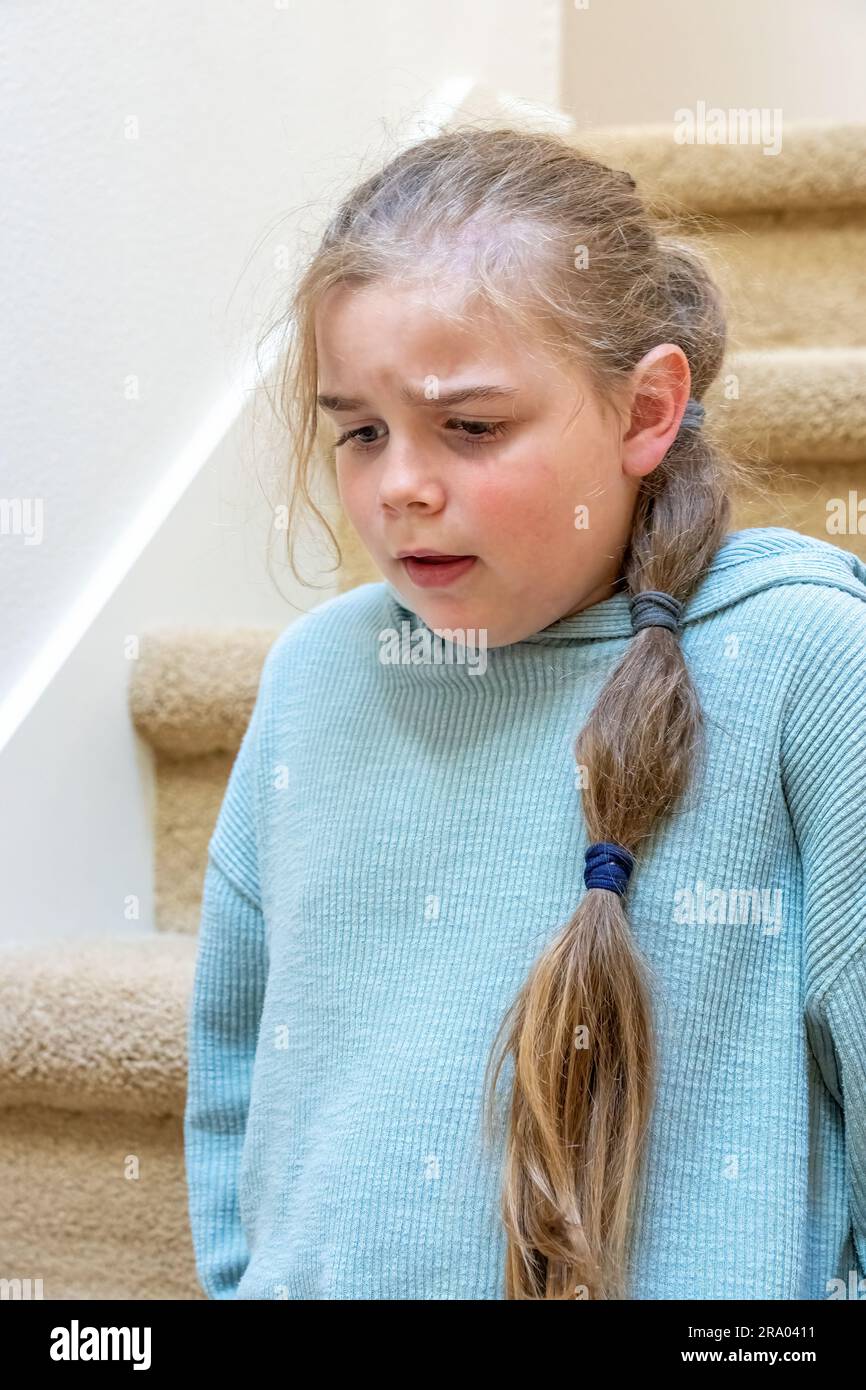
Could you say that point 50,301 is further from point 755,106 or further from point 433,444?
point 755,106

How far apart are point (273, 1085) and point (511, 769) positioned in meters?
0.23

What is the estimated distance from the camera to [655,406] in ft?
2.39

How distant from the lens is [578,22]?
8.54 ft

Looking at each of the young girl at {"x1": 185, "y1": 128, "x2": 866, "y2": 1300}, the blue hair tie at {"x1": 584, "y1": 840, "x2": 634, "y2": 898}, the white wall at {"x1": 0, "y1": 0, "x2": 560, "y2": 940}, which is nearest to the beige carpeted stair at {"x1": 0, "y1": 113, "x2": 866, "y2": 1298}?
the white wall at {"x1": 0, "y1": 0, "x2": 560, "y2": 940}

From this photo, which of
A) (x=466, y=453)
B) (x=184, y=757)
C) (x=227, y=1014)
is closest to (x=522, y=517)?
(x=466, y=453)

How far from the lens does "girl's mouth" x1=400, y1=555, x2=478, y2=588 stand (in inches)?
27.7

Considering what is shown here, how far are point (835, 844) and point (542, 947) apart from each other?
15 cm

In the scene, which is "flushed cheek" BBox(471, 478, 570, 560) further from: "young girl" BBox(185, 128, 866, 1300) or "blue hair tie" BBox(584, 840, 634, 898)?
"blue hair tie" BBox(584, 840, 634, 898)

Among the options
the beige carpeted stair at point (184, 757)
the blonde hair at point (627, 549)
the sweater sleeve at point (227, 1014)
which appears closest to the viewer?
the blonde hair at point (627, 549)

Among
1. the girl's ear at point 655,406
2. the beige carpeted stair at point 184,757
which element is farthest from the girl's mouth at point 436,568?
the beige carpeted stair at point 184,757

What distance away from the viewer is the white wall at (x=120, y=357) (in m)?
1.08

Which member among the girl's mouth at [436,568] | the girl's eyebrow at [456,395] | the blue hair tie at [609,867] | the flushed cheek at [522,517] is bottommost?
the blue hair tie at [609,867]

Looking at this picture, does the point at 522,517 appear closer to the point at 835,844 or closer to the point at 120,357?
the point at 835,844

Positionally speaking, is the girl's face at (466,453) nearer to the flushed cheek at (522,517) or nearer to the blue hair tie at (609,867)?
the flushed cheek at (522,517)
